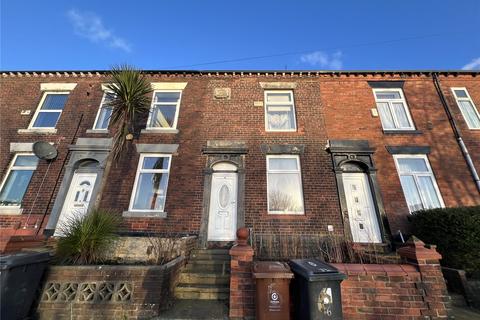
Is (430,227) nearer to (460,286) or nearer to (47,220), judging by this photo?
(460,286)

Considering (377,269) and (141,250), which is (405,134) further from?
(141,250)

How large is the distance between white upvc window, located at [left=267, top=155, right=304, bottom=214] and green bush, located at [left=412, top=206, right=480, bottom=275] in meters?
3.43

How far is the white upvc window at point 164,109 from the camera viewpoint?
8703 millimetres

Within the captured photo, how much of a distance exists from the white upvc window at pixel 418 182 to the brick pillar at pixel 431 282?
4.31 m

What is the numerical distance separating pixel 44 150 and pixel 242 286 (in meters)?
8.37

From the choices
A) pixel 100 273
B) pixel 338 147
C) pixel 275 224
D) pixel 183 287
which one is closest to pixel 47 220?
pixel 100 273

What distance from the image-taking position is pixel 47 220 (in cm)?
707

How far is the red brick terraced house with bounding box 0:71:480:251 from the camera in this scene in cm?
709

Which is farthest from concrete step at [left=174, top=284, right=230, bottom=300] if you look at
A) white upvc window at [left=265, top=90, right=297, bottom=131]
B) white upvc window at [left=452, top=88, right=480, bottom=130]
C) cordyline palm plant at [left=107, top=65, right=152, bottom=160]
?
white upvc window at [left=452, top=88, right=480, bottom=130]

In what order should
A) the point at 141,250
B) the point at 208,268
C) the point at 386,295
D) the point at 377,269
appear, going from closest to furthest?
the point at 386,295 < the point at 377,269 < the point at 141,250 < the point at 208,268

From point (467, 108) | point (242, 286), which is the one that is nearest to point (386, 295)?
point (242, 286)

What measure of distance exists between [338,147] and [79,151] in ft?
30.5

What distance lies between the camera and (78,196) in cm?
755

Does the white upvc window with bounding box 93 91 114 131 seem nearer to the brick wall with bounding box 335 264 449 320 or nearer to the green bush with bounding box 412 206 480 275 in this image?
the brick wall with bounding box 335 264 449 320
